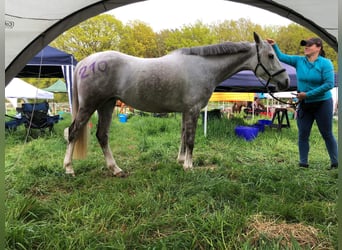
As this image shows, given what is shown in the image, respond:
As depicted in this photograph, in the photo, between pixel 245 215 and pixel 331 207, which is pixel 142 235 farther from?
pixel 331 207

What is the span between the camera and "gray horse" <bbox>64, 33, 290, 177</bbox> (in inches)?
134

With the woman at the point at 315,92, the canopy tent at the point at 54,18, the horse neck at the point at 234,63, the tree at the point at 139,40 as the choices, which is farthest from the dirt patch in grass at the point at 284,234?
the tree at the point at 139,40

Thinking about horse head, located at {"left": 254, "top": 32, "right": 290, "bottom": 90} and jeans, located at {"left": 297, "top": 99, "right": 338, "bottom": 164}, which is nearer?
jeans, located at {"left": 297, "top": 99, "right": 338, "bottom": 164}

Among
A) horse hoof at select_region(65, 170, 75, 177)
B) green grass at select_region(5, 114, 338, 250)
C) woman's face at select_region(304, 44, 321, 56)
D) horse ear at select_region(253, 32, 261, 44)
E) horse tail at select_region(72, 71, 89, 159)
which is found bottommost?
horse hoof at select_region(65, 170, 75, 177)

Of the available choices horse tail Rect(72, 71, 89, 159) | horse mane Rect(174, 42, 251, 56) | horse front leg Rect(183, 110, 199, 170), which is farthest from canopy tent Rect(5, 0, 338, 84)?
horse front leg Rect(183, 110, 199, 170)

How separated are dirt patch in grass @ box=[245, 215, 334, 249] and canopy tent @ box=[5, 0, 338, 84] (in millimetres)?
1970

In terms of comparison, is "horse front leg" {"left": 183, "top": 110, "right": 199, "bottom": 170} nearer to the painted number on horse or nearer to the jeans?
the painted number on horse

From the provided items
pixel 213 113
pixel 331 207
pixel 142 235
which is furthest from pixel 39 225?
pixel 213 113

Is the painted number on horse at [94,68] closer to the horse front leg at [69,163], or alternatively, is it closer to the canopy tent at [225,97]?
the horse front leg at [69,163]

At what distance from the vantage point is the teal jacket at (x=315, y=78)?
3.30 metres

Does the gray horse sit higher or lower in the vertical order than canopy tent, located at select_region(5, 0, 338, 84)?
lower

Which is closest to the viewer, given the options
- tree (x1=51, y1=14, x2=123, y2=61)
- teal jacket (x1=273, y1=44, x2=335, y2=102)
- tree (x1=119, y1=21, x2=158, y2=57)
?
teal jacket (x1=273, y1=44, x2=335, y2=102)

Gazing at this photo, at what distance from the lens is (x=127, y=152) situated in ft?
16.4

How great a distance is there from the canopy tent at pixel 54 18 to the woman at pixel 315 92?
404mm
